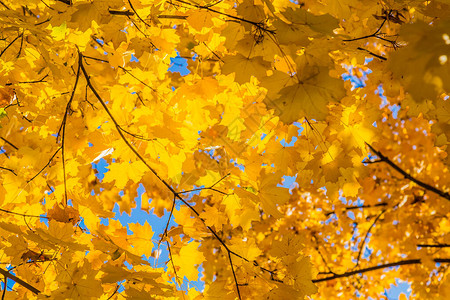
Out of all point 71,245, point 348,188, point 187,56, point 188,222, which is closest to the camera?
point 71,245

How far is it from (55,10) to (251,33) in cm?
78

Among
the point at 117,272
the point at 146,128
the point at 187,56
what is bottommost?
the point at 117,272

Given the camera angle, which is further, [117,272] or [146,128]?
[146,128]

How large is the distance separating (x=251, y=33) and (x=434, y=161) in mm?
4897

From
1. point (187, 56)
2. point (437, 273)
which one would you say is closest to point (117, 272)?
point (187, 56)

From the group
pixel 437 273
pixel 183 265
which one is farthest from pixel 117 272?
pixel 437 273

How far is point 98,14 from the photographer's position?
1.33 m

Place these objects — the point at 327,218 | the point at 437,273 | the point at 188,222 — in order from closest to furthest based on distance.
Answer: the point at 188,222
the point at 437,273
the point at 327,218

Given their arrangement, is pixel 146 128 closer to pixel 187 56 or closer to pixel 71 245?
pixel 71 245

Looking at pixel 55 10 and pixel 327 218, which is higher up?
pixel 327 218

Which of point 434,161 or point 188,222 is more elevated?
point 434,161

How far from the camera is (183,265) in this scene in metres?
1.76

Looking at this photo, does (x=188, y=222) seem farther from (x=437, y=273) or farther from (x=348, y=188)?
(x=437, y=273)

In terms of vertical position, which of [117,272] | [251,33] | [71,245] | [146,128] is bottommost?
[117,272]
